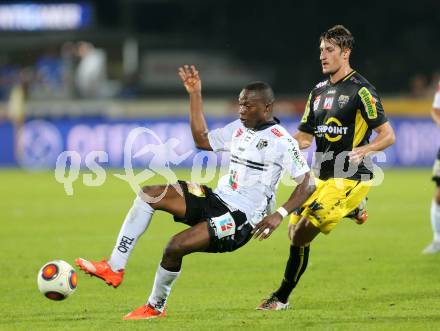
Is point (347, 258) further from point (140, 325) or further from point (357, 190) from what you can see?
point (140, 325)

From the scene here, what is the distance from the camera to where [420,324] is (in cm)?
735

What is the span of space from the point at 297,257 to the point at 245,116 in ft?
4.96

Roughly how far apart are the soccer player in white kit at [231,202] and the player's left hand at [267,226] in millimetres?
50

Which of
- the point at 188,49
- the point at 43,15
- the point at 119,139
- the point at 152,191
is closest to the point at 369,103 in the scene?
the point at 152,191

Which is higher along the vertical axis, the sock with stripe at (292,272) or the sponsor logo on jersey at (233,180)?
the sponsor logo on jersey at (233,180)

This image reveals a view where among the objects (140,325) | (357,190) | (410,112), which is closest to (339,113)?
(357,190)

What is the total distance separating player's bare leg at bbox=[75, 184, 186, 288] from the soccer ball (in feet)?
0.79

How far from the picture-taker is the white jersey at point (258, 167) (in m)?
7.57

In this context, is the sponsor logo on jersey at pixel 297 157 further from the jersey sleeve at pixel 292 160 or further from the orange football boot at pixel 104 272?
the orange football boot at pixel 104 272

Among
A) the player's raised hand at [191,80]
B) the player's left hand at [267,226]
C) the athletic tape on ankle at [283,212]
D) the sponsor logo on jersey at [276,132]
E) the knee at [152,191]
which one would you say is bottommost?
the player's left hand at [267,226]

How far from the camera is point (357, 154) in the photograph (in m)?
7.70

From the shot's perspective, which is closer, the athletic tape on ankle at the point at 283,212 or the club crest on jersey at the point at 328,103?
the athletic tape on ankle at the point at 283,212

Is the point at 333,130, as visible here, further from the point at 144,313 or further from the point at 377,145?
the point at 144,313

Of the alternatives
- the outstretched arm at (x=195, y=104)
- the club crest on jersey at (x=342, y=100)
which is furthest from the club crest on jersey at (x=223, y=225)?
the club crest on jersey at (x=342, y=100)
